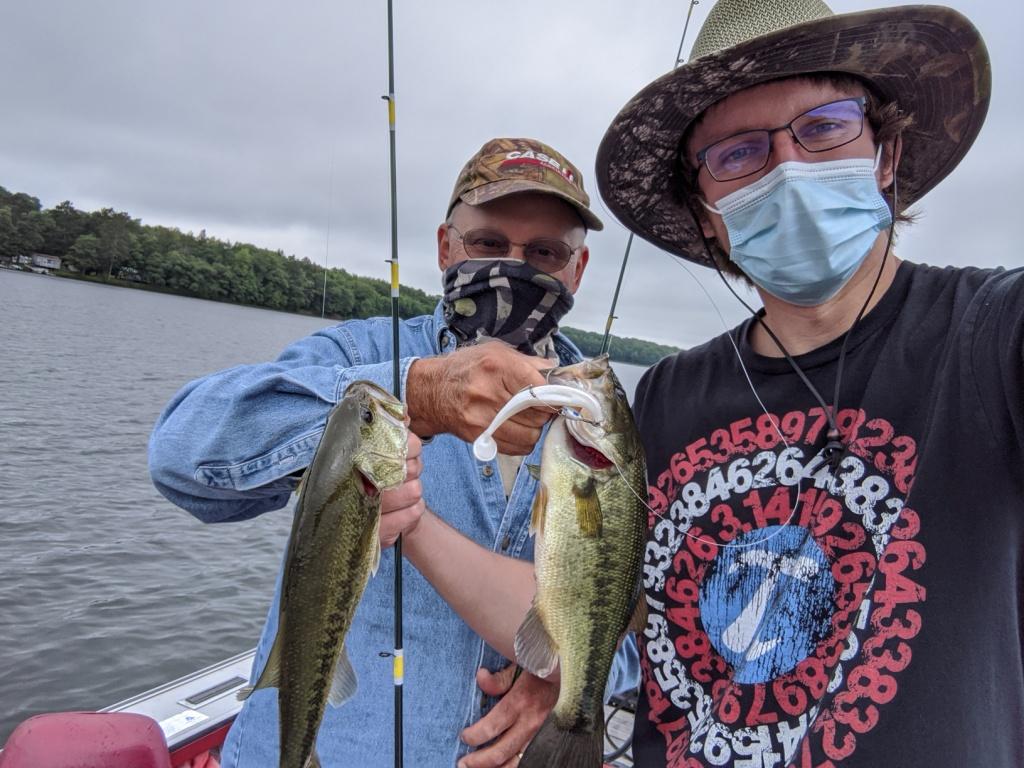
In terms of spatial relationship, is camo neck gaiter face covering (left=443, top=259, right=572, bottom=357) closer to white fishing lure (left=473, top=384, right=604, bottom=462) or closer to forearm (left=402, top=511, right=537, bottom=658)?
forearm (left=402, top=511, right=537, bottom=658)

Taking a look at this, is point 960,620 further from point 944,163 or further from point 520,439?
point 944,163

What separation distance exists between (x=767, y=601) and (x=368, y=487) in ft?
4.60

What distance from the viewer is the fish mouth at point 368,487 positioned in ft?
6.29

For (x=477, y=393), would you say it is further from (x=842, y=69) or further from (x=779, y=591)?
(x=842, y=69)

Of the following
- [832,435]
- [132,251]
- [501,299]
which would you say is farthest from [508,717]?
[132,251]

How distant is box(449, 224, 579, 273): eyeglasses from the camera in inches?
119

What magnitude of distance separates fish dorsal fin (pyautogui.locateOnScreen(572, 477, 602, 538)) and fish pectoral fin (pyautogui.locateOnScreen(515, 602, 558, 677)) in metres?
0.31

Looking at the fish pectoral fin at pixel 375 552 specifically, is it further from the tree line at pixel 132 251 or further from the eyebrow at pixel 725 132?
the tree line at pixel 132 251

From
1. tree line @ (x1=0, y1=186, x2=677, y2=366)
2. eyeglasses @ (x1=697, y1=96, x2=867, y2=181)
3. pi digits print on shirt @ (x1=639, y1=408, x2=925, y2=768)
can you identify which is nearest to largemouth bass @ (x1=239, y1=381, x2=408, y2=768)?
pi digits print on shirt @ (x1=639, y1=408, x2=925, y2=768)

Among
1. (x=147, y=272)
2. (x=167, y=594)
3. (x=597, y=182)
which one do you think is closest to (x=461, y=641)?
(x=597, y=182)

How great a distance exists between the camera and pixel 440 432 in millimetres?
2242

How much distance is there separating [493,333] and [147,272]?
3129 inches

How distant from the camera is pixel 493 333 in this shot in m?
2.95

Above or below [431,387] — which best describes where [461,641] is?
below
